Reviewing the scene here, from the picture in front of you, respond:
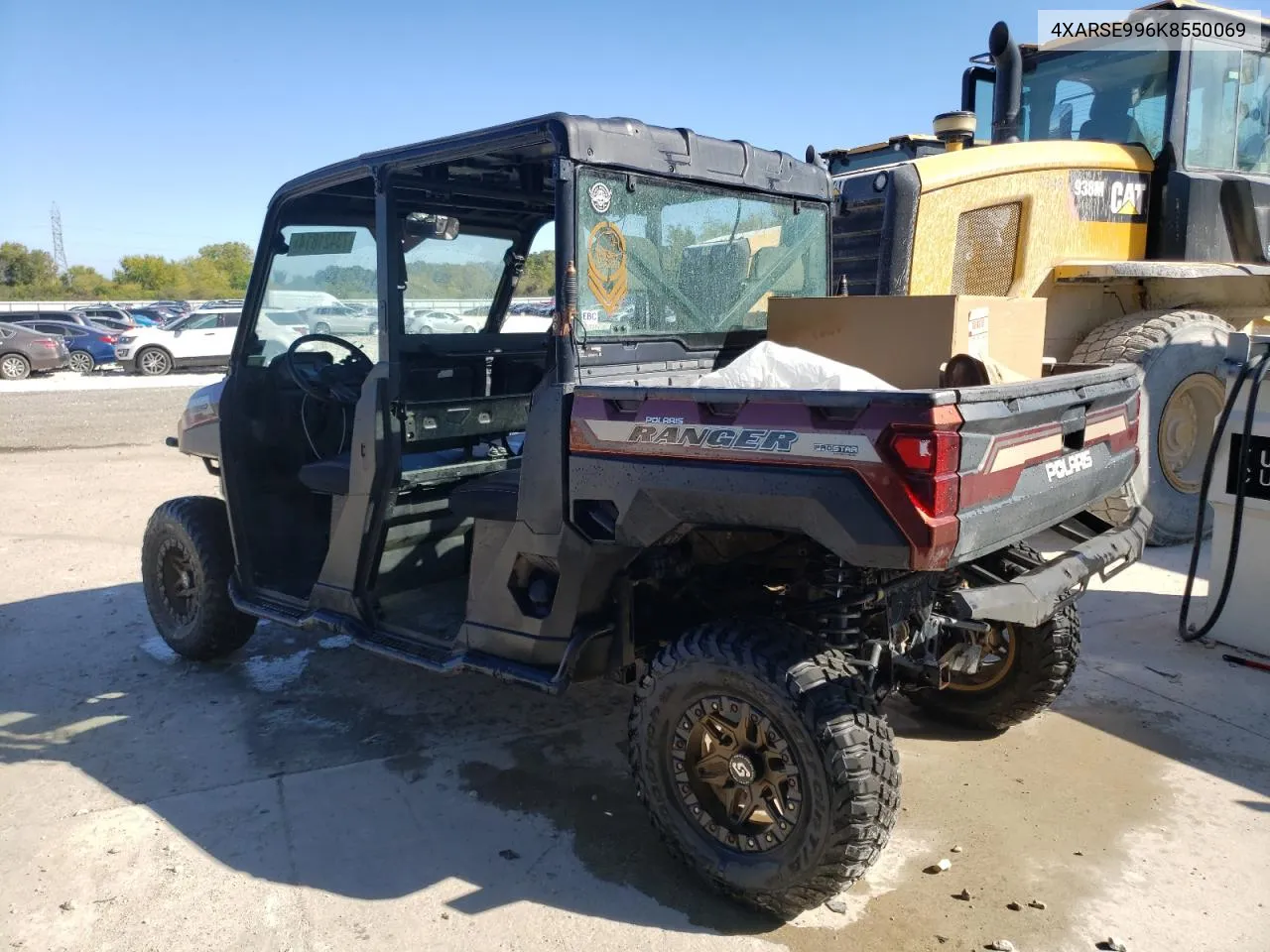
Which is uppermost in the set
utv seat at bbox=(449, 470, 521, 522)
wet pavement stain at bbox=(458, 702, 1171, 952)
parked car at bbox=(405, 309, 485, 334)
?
parked car at bbox=(405, 309, 485, 334)

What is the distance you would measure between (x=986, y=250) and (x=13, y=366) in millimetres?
21979

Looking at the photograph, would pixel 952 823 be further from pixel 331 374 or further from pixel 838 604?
pixel 331 374

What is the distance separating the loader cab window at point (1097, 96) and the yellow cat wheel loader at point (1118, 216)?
0.03 ft

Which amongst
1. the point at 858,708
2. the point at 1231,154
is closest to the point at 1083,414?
the point at 858,708

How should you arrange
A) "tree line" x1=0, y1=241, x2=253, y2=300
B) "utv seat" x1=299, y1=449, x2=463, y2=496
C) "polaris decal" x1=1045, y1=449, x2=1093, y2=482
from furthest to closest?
"tree line" x1=0, y1=241, x2=253, y2=300 < "utv seat" x1=299, y1=449, x2=463, y2=496 < "polaris decal" x1=1045, y1=449, x2=1093, y2=482

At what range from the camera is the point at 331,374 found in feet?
15.8

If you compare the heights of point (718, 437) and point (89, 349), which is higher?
point (718, 437)

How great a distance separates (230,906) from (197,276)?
84.3 m

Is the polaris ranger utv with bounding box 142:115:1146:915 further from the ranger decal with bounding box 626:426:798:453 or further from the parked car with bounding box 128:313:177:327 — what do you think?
the parked car with bounding box 128:313:177:327

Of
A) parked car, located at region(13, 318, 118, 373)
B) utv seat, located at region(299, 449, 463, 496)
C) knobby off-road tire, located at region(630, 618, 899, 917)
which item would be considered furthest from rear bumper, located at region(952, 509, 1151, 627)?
parked car, located at region(13, 318, 118, 373)

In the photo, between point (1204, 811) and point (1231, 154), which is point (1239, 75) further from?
point (1204, 811)

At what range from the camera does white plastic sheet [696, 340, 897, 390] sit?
10.3 feet

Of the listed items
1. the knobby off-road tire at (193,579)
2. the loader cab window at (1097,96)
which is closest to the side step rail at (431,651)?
the knobby off-road tire at (193,579)

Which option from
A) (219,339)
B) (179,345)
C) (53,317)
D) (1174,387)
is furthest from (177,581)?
(53,317)
